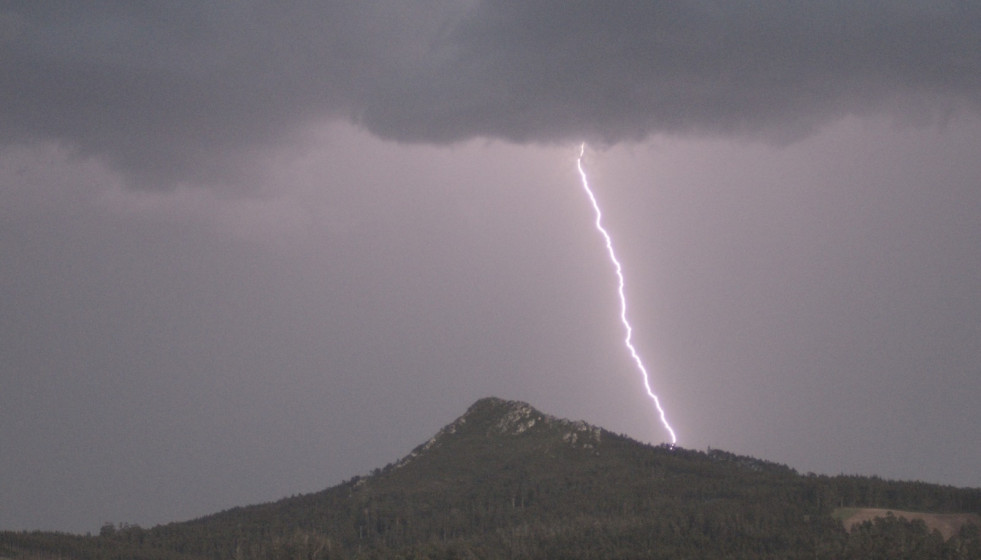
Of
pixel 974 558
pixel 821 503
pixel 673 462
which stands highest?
pixel 673 462

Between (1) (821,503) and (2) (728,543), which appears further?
(1) (821,503)

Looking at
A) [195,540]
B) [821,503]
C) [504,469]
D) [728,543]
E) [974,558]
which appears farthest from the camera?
[504,469]

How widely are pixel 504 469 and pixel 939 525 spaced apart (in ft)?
237

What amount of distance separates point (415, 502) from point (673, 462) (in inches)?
1616

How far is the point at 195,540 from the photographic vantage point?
17338 cm

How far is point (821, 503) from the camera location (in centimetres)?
14675

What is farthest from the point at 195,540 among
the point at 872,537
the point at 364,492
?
the point at 872,537

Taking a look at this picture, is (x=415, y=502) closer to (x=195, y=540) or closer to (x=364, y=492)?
(x=364, y=492)

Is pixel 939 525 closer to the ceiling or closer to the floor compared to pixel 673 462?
closer to the floor

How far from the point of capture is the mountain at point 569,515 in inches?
5197

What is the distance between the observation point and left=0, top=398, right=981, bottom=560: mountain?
13200 centimetres

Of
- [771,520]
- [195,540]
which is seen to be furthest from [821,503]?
[195,540]

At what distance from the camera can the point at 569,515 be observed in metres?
158

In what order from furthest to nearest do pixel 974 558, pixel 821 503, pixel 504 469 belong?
1. pixel 504 469
2. pixel 821 503
3. pixel 974 558
